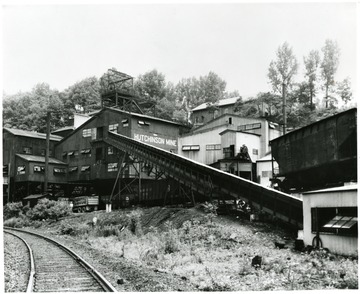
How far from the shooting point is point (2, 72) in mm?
9234

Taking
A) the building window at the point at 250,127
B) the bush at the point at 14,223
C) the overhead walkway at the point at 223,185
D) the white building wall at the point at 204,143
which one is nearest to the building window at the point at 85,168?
the white building wall at the point at 204,143

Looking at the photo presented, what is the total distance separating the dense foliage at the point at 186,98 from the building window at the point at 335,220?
1401 cm

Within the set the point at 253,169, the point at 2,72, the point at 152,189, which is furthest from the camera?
the point at 253,169

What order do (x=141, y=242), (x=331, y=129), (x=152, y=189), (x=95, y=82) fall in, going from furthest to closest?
1. (x=95, y=82)
2. (x=152, y=189)
3. (x=331, y=129)
4. (x=141, y=242)

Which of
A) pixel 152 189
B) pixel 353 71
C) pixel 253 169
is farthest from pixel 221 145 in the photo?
pixel 353 71

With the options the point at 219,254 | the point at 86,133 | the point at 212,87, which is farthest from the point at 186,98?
the point at 219,254

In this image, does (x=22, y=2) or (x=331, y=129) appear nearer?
(x=22, y=2)

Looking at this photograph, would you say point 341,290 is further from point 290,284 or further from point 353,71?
point 353,71

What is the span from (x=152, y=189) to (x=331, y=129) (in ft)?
52.1

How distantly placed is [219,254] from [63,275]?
529cm

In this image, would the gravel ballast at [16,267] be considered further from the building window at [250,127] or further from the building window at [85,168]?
the building window at [250,127]

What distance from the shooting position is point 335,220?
1078cm

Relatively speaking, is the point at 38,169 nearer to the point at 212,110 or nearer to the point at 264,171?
the point at 264,171

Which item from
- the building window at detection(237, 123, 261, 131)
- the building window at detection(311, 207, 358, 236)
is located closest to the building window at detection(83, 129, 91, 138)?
the building window at detection(237, 123, 261, 131)
